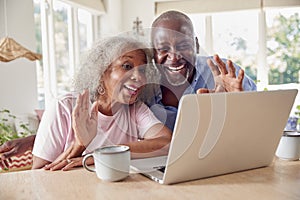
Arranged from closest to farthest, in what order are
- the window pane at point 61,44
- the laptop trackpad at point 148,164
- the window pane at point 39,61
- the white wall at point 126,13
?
the laptop trackpad at point 148,164 → the window pane at point 39,61 → the window pane at point 61,44 → the white wall at point 126,13

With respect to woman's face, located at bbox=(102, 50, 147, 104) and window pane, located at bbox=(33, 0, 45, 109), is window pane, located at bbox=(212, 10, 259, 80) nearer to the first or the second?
window pane, located at bbox=(33, 0, 45, 109)

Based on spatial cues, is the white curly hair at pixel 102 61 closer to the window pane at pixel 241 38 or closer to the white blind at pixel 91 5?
the white blind at pixel 91 5

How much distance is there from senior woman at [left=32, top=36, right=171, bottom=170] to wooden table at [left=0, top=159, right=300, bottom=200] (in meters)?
0.12

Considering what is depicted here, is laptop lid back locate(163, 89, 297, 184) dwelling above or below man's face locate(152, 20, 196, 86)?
below

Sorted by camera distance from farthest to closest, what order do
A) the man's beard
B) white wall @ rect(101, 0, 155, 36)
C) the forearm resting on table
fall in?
white wall @ rect(101, 0, 155, 36), the man's beard, the forearm resting on table

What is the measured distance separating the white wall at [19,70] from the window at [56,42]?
8.1 inches

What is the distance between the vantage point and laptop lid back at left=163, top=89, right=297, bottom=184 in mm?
665

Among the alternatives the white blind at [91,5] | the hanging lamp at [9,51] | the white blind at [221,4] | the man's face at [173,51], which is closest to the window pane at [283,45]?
the white blind at [221,4]

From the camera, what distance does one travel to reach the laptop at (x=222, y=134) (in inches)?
26.2

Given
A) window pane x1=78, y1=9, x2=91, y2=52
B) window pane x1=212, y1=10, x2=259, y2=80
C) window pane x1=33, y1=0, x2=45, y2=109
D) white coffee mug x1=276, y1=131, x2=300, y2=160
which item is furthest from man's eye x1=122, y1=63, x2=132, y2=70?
window pane x1=212, y1=10, x2=259, y2=80

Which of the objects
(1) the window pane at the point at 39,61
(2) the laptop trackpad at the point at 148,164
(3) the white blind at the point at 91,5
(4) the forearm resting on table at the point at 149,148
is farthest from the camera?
(3) the white blind at the point at 91,5

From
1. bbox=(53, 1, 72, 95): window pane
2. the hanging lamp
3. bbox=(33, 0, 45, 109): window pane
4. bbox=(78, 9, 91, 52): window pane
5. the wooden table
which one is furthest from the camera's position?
bbox=(78, 9, 91, 52): window pane

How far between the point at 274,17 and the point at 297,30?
0.30 meters

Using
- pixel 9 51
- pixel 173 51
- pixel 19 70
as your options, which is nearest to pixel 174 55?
pixel 173 51
